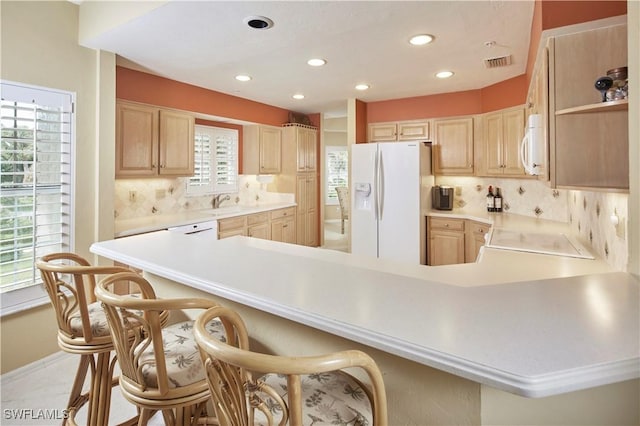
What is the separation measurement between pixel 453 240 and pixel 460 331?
350 centimetres

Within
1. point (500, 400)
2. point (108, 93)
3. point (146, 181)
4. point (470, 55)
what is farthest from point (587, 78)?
point (146, 181)

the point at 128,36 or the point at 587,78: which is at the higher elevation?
the point at 128,36

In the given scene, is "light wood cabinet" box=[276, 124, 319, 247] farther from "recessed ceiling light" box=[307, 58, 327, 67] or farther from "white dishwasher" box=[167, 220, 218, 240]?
"recessed ceiling light" box=[307, 58, 327, 67]

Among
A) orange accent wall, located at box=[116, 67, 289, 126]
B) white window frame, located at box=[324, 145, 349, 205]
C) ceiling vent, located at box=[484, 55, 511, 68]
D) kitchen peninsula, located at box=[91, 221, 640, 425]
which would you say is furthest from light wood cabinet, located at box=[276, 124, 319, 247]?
kitchen peninsula, located at box=[91, 221, 640, 425]

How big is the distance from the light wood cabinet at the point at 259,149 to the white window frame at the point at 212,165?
0.54ft

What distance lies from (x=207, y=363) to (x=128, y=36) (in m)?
2.70

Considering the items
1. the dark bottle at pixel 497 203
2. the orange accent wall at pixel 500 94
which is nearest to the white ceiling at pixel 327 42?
the orange accent wall at pixel 500 94

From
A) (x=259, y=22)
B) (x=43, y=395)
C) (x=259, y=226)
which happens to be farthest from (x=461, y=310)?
(x=259, y=226)

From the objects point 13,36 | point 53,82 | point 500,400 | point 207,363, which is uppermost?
point 13,36

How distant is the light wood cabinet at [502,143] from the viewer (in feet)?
12.0

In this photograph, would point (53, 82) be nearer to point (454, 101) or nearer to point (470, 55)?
point (470, 55)

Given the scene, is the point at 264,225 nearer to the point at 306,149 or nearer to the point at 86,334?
the point at 306,149

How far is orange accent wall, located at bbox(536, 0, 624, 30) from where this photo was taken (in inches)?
64.9

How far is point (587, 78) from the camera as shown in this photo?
1.53 meters
